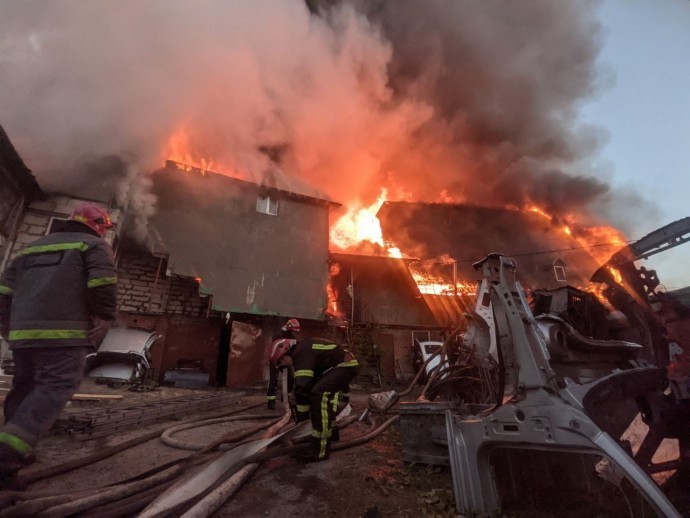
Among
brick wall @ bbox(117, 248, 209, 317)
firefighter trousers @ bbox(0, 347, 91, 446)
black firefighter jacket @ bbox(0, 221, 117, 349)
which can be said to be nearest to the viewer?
firefighter trousers @ bbox(0, 347, 91, 446)

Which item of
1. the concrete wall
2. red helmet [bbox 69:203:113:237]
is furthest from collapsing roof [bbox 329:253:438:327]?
red helmet [bbox 69:203:113:237]

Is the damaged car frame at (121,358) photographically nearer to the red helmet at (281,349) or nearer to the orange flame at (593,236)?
the red helmet at (281,349)

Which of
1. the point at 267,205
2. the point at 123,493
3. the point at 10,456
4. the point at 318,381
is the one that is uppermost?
the point at 267,205

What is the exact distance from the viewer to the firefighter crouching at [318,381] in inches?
141

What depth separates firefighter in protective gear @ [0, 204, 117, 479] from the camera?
7.70 ft

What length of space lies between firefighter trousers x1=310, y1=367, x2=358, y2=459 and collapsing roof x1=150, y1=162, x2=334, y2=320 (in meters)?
8.30

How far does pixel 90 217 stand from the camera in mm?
3008

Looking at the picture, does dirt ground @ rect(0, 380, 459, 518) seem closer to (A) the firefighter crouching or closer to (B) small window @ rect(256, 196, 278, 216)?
(A) the firefighter crouching

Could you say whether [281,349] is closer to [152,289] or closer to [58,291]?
[58,291]

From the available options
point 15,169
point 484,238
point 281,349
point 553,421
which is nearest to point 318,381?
point 281,349

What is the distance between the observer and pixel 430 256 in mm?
21656

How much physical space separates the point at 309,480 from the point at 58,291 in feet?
8.43

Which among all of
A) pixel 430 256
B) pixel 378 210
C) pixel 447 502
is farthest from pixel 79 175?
pixel 430 256

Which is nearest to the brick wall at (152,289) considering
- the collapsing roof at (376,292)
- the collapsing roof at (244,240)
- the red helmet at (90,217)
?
the collapsing roof at (244,240)
